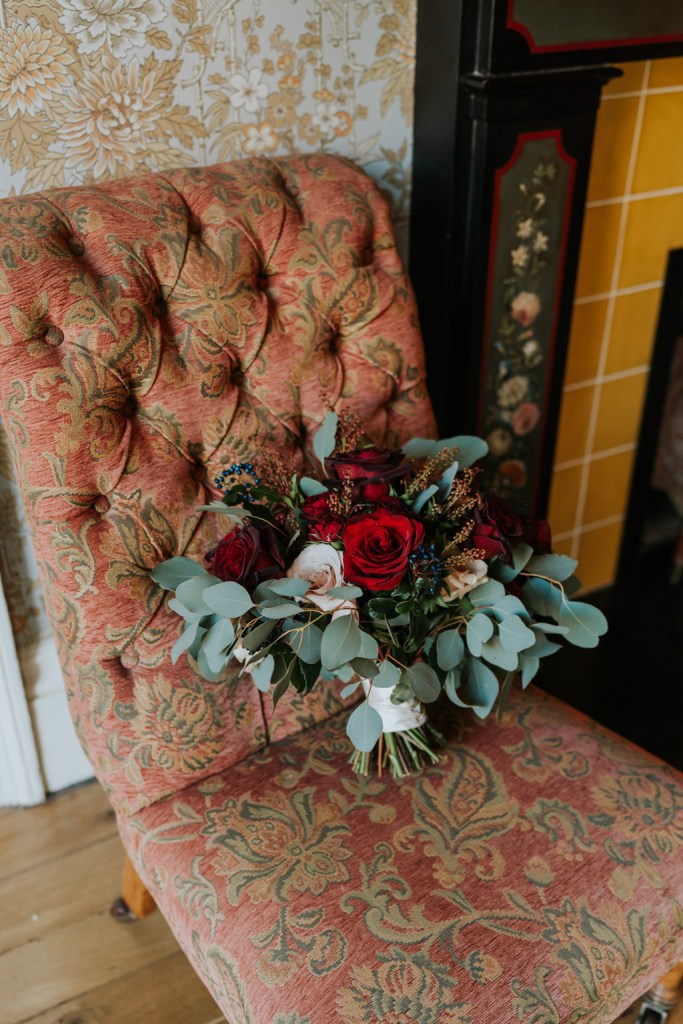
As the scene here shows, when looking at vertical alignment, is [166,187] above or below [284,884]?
above

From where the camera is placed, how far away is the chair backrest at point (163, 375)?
924mm

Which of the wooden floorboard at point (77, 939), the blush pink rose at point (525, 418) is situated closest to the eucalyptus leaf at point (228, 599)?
the wooden floorboard at point (77, 939)

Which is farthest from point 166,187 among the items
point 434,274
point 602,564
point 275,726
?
point 602,564

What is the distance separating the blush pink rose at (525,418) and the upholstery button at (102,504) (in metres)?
0.77

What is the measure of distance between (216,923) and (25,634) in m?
0.62

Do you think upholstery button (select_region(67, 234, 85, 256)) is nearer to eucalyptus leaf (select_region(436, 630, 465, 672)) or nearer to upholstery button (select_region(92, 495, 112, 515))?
upholstery button (select_region(92, 495, 112, 515))

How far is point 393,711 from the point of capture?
987 mm

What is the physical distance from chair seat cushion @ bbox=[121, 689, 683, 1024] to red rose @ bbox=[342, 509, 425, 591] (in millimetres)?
303

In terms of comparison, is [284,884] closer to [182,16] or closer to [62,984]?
[62,984]

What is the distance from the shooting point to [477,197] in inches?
49.6

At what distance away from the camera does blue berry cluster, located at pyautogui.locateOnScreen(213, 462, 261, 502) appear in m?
0.95

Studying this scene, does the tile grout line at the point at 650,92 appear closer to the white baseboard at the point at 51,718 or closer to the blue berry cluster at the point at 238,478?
the blue berry cluster at the point at 238,478

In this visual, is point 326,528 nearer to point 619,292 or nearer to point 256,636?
point 256,636

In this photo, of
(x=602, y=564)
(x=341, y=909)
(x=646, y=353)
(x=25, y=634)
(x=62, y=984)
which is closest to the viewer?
(x=341, y=909)
